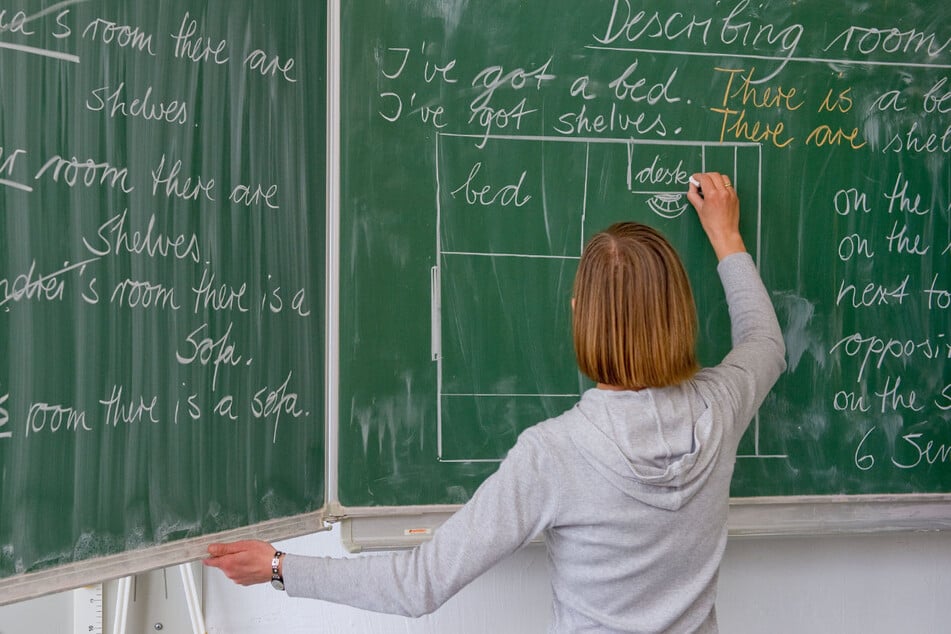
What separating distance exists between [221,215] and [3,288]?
42 cm

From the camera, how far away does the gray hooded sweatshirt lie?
1335mm

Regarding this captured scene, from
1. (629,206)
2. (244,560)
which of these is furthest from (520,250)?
(244,560)

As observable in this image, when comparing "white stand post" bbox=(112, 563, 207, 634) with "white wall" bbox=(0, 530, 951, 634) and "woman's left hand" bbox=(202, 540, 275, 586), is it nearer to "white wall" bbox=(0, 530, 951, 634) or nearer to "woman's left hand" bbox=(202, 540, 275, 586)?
"white wall" bbox=(0, 530, 951, 634)

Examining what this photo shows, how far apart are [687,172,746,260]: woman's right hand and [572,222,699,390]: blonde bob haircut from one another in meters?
0.51

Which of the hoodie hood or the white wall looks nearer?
the hoodie hood

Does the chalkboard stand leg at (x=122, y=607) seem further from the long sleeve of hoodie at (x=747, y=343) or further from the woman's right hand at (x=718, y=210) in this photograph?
the woman's right hand at (x=718, y=210)

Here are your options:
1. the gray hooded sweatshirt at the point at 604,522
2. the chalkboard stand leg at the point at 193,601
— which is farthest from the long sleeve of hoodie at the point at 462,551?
the chalkboard stand leg at the point at 193,601

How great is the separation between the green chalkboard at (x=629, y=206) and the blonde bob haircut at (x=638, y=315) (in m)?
0.48

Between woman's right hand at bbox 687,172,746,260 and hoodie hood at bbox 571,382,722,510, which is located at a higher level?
woman's right hand at bbox 687,172,746,260

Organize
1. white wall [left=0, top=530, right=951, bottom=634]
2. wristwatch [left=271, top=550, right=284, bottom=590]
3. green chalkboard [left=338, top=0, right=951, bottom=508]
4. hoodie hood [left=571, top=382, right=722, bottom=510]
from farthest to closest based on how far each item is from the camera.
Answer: white wall [left=0, top=530, right=951, bottom=634] → green chalkboard [left=338, top=0, right=951, bottom=508] → wristwatch [left=271, top=550, right=284, bottom=590] → hoodie hood [left=571, top=382, right=722, bottom=510]

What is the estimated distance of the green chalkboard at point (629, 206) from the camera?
1.79 m

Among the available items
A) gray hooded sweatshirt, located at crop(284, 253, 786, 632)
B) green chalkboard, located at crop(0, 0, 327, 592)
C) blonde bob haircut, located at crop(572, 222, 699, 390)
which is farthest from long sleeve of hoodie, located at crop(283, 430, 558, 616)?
green chalkboard, located at crop(0, 0, 327, 592)

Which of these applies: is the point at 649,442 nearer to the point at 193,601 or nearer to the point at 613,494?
the point at 613,494

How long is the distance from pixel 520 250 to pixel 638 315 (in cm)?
54
